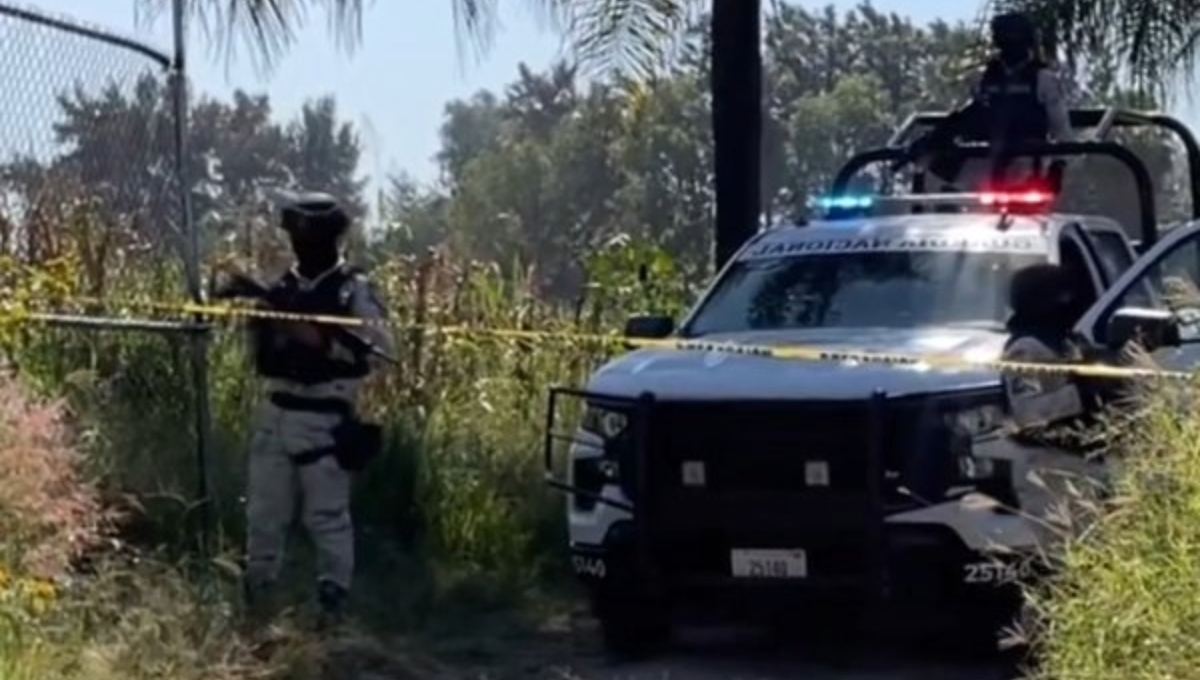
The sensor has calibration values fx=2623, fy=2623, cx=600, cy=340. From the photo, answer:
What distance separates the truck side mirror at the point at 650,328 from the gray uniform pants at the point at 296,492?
4.53ft

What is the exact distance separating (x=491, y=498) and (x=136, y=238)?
6.99 feet

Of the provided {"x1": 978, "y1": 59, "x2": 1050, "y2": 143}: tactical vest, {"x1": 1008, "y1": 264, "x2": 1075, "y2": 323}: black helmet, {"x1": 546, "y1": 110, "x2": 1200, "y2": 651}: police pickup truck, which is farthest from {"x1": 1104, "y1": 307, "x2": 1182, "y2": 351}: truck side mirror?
{"x1": 978, "y1": 59, "x2": 1050, "y2": 143}: tactical vest

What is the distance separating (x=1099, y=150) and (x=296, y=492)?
3947 mm

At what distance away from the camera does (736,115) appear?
14.1 meters

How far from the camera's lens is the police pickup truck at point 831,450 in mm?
9633

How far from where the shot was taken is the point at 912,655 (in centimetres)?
1055

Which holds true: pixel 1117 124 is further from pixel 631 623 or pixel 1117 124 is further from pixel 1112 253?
pixel 631 623

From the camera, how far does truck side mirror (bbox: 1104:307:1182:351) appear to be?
30.2 ft

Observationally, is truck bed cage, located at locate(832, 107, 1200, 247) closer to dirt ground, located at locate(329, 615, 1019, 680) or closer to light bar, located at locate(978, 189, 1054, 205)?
light bar, located at locate(978, 189, 1054, 205)

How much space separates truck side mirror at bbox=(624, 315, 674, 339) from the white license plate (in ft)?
4.54

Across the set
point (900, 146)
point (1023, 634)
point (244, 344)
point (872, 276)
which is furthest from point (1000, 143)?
point (1023, 634)

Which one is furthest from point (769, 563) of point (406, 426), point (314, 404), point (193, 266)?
point (406, 426)

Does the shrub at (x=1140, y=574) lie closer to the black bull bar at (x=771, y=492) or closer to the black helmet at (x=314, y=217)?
the black bull bar at (x=771, y=492)

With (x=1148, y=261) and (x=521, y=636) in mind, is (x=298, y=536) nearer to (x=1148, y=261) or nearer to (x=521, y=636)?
(x=521, y=636)
